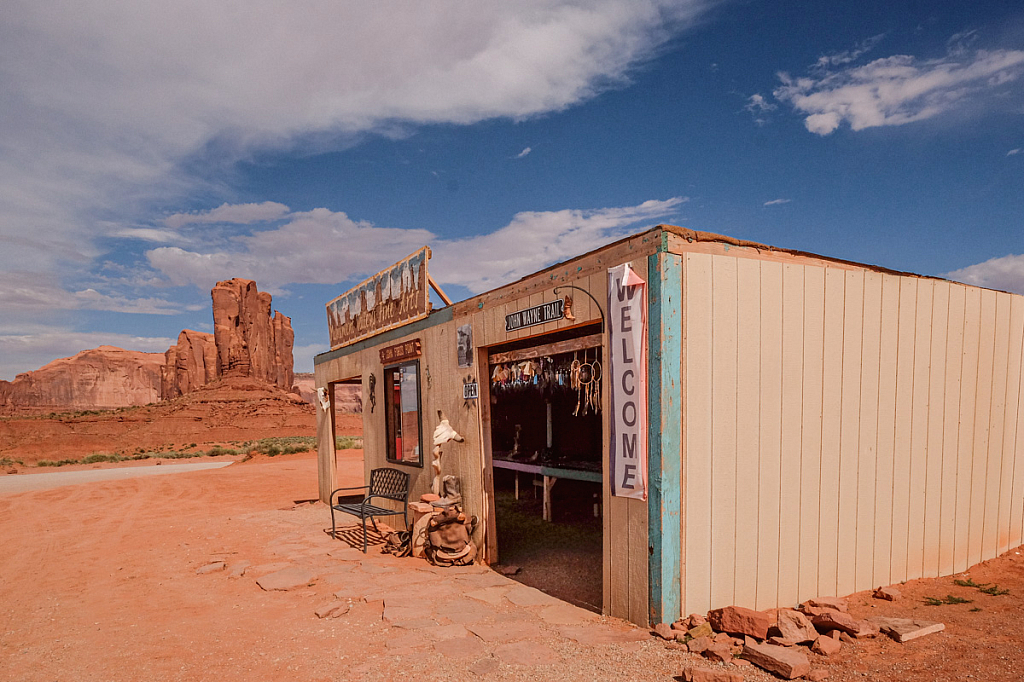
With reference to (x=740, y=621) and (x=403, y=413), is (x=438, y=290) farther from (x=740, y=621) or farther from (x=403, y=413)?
(x=740, y=621)

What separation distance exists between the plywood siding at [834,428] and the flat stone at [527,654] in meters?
1.13

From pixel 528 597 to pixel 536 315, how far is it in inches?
108

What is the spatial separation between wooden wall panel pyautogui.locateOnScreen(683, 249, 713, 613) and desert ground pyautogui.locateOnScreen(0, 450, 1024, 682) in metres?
0.65

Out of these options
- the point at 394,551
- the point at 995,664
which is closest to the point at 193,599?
the point at 394,551

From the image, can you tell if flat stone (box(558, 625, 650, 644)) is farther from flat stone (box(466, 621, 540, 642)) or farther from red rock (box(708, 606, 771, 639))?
red rock (box(708, 606, 771, 639))

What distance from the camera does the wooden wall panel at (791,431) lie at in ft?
16.0

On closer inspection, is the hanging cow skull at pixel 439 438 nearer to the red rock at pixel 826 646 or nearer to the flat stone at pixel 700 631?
the flat stone at pixel 700 631

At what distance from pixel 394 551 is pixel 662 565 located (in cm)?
428

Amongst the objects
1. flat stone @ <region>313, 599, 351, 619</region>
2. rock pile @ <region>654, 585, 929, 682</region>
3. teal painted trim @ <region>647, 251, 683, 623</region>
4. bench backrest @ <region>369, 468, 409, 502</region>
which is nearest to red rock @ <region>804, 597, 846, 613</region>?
rock pile @ <region>654, 585, 929, 682</region>

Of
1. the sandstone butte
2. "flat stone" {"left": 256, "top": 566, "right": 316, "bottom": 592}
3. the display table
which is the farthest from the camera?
the sandstone butte

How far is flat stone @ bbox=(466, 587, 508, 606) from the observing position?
5430mm

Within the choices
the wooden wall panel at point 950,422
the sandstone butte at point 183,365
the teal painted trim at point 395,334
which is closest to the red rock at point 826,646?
the wooden wall panel at point 950,422

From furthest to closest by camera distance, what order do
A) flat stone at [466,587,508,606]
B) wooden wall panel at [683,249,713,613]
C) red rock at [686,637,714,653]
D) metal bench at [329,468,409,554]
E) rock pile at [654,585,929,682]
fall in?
metal bench at [329,468,409,554] < flat stone at [466,587,508,606] < wooden wall panel at [683,249,713,613] < red rock at [686,637,714,653] < rock pile at [654,585,929,682]

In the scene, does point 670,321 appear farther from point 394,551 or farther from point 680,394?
point 394,551
